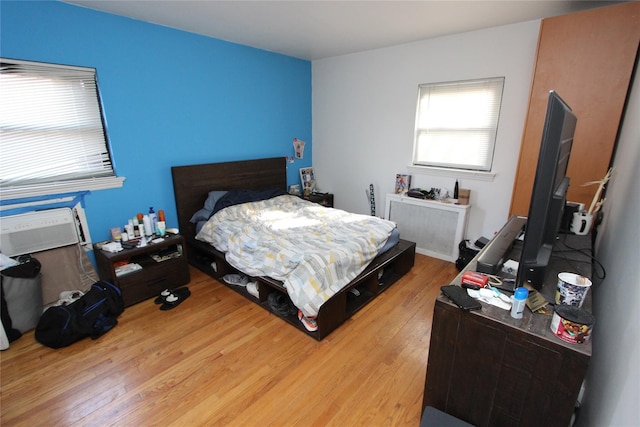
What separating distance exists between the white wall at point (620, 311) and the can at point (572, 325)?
105 mm

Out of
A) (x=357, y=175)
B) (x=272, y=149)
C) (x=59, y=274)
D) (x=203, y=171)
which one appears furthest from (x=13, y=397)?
(x=357, y=175)

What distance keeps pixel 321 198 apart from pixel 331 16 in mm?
2270

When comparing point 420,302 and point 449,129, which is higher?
point 449,129

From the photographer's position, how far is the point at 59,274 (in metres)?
2.48

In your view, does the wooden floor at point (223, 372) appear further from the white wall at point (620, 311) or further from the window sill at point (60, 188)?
the window sill at point (60, 188)

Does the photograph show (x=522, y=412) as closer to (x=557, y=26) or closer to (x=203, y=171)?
(x=557, y=26)

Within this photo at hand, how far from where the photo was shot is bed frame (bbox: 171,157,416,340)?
7.55 feet

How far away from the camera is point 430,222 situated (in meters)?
3.52

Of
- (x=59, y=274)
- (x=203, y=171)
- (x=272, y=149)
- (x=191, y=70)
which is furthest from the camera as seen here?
(x=272, y=149)

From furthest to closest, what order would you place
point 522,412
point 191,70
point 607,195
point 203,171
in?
1. point 203,171
2. point 191,70
3. point 607,195
4. point 522,412

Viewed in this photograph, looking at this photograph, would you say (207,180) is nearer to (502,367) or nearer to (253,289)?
(253,289)

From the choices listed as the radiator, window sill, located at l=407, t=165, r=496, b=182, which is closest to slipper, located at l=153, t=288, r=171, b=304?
the radiator

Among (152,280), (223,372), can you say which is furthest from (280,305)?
(152,280)

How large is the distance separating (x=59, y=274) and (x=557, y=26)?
4488 millimetres
